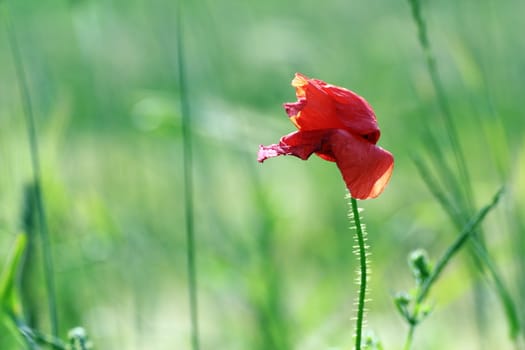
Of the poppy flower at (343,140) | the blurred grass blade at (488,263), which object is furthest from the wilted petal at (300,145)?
the blurred grass blade at (488,263)

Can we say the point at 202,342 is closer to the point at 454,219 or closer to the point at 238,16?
the point at 454,219

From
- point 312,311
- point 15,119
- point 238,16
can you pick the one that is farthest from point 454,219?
point 238,16

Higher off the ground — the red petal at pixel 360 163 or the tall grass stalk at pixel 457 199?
the red petal at pixel 360 163

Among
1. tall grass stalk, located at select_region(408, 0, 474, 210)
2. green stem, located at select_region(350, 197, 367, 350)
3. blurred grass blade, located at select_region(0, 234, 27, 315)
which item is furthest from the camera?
tall grass stalk, located at select_region(408, 0, 474, 210)

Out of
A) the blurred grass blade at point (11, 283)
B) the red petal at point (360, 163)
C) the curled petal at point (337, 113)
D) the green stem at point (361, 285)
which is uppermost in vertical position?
the curled petal at point (337, 113)

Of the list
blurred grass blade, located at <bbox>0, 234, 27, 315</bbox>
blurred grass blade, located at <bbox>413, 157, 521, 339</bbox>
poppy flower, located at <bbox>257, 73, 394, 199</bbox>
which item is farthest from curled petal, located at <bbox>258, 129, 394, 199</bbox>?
blurred grass blade, located at <bbox>0, 234, 27, 315</bbox>

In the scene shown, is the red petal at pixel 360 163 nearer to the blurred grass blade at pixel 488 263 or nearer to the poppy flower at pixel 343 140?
the poppy flower at pixel 343 140

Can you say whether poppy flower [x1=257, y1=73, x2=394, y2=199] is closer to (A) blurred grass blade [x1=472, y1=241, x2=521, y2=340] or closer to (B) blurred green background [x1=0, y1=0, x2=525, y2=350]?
(A) blurred grass blade [x1=472, y1=241, x2=521, y2=340]
